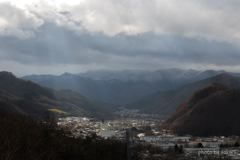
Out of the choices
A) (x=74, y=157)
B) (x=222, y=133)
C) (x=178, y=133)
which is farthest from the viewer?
(x=178, y=133)

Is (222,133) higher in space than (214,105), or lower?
lower

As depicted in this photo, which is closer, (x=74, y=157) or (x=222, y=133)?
(x=74, y=157)

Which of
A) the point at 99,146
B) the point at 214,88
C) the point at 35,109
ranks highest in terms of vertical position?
the point at 214,88

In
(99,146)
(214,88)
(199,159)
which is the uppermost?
(214,88)

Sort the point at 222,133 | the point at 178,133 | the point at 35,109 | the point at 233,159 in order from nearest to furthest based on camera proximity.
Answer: the point at 233,159, the point at 222,133, the point at 178,133, the point at 35,109

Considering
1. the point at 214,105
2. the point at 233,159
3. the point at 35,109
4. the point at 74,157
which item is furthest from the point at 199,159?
the point at 35,109

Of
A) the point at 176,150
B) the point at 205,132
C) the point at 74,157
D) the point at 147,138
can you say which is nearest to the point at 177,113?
the point at 205,132

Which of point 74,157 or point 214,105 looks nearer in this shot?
point 74,157

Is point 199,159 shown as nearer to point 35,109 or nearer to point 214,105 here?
point 214,105

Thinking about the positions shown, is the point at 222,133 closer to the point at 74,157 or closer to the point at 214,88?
the point at 214,88
